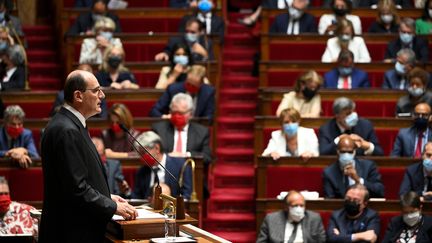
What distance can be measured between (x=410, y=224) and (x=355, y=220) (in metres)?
0.28

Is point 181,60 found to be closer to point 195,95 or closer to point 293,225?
point 195,95

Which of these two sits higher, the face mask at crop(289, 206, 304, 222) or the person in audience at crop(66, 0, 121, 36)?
the person in audience at crop(66, 0, 121, 36)

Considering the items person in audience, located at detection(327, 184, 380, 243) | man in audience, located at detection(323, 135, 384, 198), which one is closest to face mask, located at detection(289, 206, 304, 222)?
person in audience, located at detection(327, 184, 380, 243)

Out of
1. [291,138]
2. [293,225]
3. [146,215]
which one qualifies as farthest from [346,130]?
[146,215]

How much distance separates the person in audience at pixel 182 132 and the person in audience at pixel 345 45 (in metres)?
1.44

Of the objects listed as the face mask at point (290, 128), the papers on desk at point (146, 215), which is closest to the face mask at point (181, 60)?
the face mask at point (290, 128)

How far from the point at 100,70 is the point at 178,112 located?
3.32 feet

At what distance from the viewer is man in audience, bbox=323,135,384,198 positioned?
5145 mm

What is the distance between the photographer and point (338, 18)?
6.95 metres

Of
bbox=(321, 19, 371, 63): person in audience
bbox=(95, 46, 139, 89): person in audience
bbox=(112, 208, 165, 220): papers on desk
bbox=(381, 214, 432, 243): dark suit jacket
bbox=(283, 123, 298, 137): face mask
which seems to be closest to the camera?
bbox=(112, 208, 165, 220): papers on desk

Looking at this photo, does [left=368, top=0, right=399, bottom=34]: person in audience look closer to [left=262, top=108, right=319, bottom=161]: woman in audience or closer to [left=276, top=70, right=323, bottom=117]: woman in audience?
[left=276, top=70, right=323, bottom=117]: woman in audience

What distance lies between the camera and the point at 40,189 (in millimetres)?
5227

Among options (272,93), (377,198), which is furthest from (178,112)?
(377,198)

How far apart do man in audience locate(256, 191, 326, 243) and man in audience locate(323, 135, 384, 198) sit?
12.3 inches
